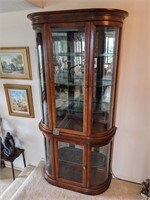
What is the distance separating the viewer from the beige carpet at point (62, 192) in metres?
1.95

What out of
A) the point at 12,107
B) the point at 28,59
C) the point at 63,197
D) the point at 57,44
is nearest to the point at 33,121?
the point at 12,107

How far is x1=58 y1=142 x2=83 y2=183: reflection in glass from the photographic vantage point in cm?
200

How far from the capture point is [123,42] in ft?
5.51

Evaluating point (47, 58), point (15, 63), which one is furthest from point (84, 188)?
point (15, 63)

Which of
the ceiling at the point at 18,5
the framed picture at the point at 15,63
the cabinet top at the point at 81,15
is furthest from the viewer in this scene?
the framed picture at the point at 15,63

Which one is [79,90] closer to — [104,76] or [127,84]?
[104,76]

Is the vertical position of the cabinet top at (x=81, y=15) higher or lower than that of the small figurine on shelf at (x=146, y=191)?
higher

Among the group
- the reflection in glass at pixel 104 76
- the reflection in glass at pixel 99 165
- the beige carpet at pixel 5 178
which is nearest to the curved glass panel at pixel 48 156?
the reflection in glass at pixel 99 165

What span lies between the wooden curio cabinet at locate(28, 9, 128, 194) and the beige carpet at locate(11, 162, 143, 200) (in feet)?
0.22

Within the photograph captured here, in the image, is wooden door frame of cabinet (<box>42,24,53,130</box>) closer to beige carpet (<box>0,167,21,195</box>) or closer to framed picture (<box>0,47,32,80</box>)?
framed picture (<box>0,47,32,80</box>)

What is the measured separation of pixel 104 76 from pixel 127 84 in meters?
0.31

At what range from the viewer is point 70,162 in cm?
207

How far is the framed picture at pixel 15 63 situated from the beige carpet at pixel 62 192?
1.32 meters

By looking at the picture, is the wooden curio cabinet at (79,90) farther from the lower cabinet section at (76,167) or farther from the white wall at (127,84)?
the white wall at (127,84)
